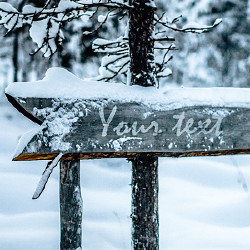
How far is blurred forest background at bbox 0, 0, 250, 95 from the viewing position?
37.6 ft

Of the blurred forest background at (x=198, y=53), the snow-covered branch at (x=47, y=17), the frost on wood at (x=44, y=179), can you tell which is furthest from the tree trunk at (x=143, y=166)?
the blurred forest background at (x=198, y=53)

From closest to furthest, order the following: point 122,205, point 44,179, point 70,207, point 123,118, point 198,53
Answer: point 44,179 < point 123,118 < point 70,207 < point 122,205 < point 198,53

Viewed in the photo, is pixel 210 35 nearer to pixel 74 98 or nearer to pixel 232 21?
pixel 232 21

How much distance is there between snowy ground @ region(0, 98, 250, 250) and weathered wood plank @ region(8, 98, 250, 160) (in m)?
1.94

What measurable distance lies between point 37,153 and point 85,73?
932 centimetres

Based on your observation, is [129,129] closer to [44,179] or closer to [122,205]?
[44,179]

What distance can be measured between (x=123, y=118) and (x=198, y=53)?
473 inches

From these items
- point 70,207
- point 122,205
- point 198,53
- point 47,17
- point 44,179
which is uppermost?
point 198,53

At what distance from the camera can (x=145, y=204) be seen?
9.12ft

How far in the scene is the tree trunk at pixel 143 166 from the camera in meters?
2.78

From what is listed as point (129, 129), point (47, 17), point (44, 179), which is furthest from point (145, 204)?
point (47, 17)

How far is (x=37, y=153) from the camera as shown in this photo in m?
2.07

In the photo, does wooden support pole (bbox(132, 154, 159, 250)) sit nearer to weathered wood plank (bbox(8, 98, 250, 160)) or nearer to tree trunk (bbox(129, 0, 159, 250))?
tree trunk (bbox(129, 0, 159, 250))

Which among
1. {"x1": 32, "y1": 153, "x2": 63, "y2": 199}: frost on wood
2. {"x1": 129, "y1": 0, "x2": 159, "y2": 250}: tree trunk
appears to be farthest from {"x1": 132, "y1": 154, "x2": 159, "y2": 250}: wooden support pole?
{"x1": 32, "y1": 153, "x2": 63, "y2": 199}: frost on wood
